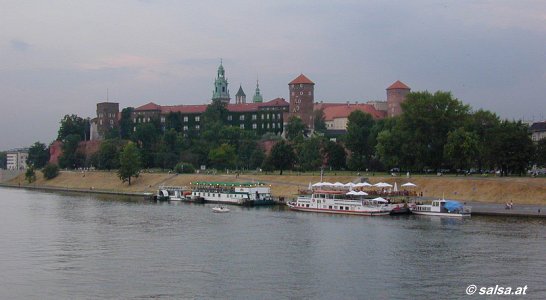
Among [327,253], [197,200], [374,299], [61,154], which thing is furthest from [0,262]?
[61,154]

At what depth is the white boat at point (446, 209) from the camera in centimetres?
7054

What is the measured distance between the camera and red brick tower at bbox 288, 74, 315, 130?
163750 mm

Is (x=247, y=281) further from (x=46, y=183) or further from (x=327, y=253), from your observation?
(x=46, y=183)

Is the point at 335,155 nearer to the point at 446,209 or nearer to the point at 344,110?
the point at 446,209

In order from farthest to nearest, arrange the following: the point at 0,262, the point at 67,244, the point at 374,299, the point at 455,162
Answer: the point at 455,162 < the point at 67,244 < the point at 0,262 < the point at 374,299

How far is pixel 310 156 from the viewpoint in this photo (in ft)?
378

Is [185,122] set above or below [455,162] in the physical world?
above

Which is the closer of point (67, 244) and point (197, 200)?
point (67, 244)

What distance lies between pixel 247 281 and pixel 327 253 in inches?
403

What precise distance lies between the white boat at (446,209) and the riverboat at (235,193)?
831 inches

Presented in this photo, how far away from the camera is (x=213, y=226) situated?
64250 millimetres

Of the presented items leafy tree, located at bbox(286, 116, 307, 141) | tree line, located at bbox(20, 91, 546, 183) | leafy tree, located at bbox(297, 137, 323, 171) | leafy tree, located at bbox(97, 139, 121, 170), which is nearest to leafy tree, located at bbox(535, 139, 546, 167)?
tree line, located at bbox(20, 91, 546, 183)

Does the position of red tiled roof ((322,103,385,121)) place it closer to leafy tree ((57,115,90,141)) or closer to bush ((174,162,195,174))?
bush ((174,162,195,174))

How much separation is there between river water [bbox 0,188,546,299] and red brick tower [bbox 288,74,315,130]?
92.2m
